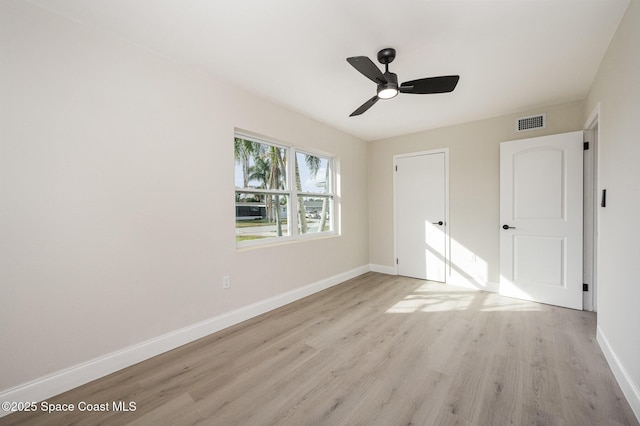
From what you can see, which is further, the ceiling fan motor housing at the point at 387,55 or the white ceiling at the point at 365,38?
the ceiling fan motor housing at the point at 387,55

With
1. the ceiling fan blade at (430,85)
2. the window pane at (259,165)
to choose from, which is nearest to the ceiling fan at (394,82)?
the ceiling fan blade at (430,85)

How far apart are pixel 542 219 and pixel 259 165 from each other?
358 centimetres

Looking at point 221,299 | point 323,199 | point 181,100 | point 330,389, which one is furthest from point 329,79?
point 330,389

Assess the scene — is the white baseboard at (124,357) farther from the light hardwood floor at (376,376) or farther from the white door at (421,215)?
the white door at (421,215)

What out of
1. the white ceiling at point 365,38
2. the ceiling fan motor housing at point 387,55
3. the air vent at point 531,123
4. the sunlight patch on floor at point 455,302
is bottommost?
the sunlight patch on floor at point 455,302

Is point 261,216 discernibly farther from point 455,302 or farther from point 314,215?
point 455,302

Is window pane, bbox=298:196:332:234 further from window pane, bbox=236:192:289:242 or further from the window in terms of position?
window pane, bbox=236:192:289:242

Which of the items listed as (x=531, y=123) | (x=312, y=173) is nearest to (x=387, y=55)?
(x=312, y=173)

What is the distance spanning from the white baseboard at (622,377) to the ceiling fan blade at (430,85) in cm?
230

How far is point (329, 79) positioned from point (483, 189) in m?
2.77

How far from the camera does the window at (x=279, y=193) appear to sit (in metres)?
3.02

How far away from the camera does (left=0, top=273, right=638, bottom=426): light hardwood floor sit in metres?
1.53

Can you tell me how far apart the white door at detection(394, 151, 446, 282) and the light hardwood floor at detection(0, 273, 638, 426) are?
1.41 meters

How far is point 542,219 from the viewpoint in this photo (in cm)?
324
